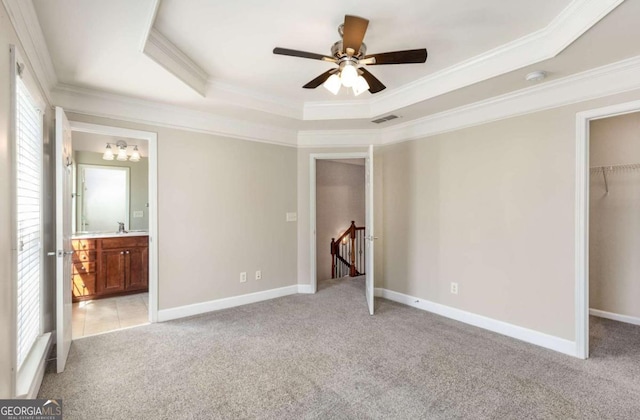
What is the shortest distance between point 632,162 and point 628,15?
2.40 metres

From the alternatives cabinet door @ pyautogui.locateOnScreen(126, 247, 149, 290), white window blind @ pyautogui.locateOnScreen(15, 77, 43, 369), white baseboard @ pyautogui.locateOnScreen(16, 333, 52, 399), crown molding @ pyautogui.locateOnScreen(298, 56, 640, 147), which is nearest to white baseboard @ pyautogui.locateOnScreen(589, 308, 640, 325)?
crown molding @ pyautogui.locateOnScreen(298, 56, 640, 147)

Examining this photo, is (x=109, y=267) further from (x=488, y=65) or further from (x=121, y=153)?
(x=488, y=65)

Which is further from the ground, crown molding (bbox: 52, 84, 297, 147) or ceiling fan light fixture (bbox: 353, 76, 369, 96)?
crown molding (bbox: 52, 84, 297, 147)

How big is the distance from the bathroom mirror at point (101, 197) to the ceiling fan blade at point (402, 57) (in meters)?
4.73

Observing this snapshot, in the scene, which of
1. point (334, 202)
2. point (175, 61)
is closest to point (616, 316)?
point (334, 202)

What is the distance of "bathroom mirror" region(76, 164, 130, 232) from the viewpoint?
16.3 ft

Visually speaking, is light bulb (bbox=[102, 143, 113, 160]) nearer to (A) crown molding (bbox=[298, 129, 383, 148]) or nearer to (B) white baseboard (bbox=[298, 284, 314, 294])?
(A) crown molding (bbox=[298, 129, 383, 148])

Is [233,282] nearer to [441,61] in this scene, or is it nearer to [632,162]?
[441,61]

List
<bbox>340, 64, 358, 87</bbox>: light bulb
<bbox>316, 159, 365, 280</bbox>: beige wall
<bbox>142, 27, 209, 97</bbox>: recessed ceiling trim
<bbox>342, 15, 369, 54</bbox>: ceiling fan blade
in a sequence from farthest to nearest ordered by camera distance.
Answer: <bbox>316, 159, 365, 280</bbox>: beige wall, <bbox>142, 27, 209, 97</bbox>: recessed ceiling trim, <bbox>340, 64, 358, 87</bbox>: light bulb, <bbox>342, 15, 369, 54</bbox>: ceiling fan blade

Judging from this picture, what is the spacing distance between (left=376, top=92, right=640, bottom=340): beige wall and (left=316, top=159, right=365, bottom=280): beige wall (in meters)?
2.51

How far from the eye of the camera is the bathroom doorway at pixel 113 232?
3.53 m

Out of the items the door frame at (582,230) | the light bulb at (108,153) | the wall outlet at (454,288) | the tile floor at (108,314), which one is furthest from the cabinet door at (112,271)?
the door frame at (582,230)

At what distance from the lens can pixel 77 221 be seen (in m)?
4.93

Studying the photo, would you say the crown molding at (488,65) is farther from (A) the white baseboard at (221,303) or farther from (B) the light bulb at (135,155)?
(B) the light bulb at (135,155)
